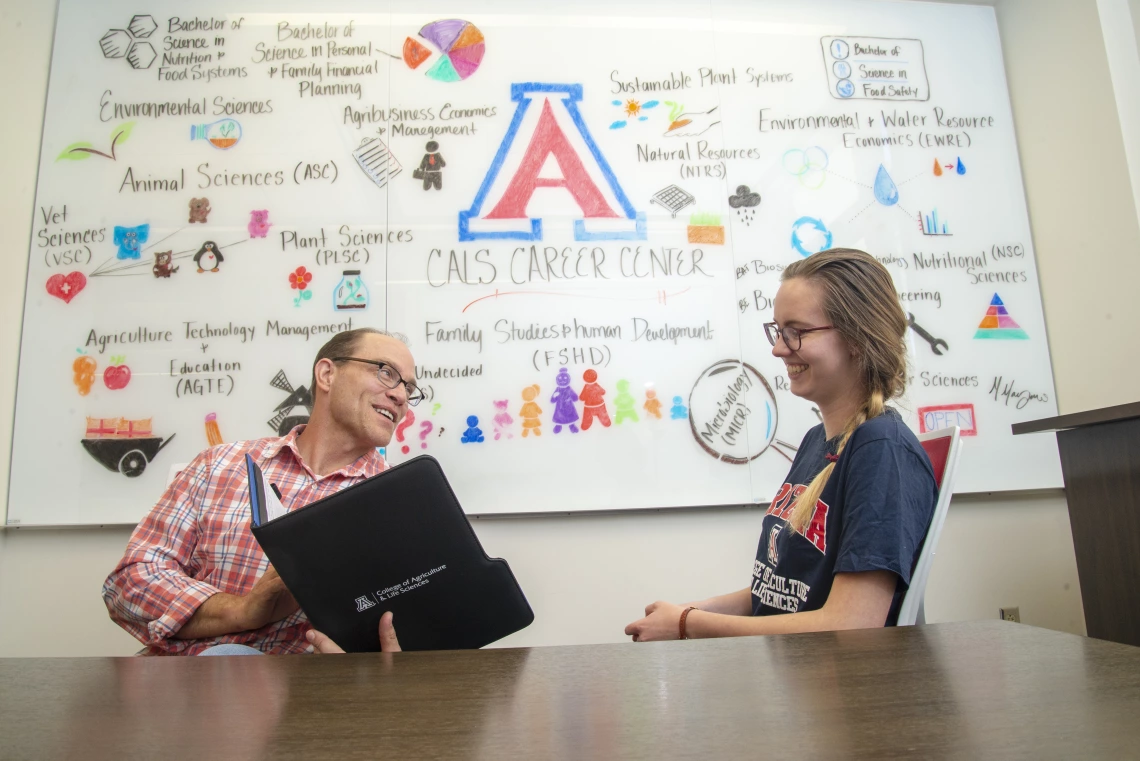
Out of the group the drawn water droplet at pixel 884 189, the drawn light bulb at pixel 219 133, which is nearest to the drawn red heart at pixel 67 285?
the drawn light bulb at pixel 219 133

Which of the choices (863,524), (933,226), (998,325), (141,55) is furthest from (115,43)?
(998,325)

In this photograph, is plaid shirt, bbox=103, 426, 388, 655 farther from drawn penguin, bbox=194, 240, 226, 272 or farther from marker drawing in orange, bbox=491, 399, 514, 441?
drawn penguin, bbox=194, 240, 226, 272

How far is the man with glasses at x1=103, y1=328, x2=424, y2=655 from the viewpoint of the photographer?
50.3 inches

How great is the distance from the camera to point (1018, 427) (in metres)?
1.77

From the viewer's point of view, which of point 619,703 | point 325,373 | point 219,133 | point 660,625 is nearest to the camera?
point 619,703

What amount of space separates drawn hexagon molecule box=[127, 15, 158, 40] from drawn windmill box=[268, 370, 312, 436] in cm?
129

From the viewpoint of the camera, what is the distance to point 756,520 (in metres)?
2.24

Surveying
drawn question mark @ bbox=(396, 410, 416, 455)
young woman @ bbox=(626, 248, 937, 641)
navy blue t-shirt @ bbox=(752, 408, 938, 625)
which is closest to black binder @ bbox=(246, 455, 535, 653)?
young woman @ bbox=(626, 248, 937, 641)

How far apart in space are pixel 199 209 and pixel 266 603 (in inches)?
62.8

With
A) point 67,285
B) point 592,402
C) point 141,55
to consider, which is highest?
point 141,55

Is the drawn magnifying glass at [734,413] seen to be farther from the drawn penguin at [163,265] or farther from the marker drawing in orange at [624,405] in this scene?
the drawn penguin at [163,265]

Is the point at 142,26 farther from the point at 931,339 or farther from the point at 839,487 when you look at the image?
the point at 931,339

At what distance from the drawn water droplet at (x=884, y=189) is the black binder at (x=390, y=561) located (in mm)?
2048

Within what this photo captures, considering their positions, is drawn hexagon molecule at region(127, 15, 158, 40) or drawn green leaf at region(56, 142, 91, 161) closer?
drawn green leaf at region(56, 142, 91, 161)
